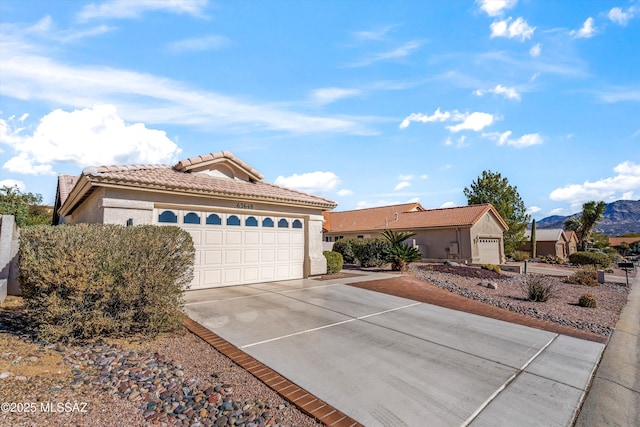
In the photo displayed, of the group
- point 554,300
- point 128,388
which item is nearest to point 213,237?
point 128,388

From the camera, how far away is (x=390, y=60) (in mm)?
11531

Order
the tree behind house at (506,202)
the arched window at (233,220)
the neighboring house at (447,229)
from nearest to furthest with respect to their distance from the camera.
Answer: the arched window at (233,220), the neighboring house at (447,229), the tree behind house at (506,202)

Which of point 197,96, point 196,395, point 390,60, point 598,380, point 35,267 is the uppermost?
point 390,60

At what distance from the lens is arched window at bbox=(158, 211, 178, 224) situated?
30.7ft

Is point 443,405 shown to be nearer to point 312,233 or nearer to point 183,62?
point 312,233

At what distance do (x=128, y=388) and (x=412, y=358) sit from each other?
3.94m

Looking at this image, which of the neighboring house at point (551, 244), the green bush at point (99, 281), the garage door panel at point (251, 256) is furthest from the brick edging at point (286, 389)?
the neighboring house at point (551, 244)

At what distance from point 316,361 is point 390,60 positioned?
35.7 feet

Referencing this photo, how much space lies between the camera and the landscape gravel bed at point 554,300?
7955 mm

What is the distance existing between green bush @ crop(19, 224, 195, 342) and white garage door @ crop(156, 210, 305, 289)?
416 cm

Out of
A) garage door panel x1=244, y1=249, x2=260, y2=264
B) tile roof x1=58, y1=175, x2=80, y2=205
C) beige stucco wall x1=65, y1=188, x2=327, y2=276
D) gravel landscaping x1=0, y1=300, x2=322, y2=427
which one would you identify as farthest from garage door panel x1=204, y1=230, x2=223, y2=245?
tile roof x1=58, y1=175, x2=80, y2=205

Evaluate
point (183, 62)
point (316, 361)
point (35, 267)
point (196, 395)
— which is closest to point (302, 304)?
point (316, 361)

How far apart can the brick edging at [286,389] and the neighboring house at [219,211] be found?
5.02 meters

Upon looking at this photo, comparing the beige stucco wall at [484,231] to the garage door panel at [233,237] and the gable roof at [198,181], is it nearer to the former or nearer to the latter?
the gable roof at [198,181]
